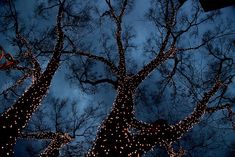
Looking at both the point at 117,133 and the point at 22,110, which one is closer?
the point at 117,133

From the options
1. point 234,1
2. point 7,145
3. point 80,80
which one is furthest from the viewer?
point 80,80

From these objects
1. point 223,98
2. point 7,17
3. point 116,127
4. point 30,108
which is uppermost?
point 7,17

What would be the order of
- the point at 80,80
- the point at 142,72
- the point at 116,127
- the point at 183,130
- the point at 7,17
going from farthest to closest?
the point at 80,80 < the point at 7,17 < the point at 142,72 < the point at 183,130 < the point at 116,127

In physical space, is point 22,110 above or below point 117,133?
above

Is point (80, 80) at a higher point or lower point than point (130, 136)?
higher

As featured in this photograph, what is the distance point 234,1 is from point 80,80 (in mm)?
9252

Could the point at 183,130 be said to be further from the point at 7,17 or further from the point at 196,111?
the point at 7,17

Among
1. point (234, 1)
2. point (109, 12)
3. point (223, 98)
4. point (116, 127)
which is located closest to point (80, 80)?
point (109, 12)

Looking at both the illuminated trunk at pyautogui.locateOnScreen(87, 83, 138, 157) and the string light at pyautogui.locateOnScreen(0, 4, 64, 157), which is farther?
the illuminated trunk at pyautogui.locateOnScreen(87, 83, 138, 157)

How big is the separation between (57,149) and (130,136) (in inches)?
105

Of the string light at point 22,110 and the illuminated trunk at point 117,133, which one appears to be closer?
the string light at point 22,110

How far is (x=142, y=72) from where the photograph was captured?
11.5 meters

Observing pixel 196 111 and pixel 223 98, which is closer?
pixel 196 111

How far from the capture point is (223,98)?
13.0 metres
